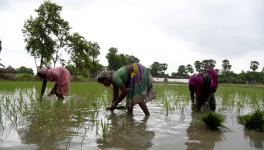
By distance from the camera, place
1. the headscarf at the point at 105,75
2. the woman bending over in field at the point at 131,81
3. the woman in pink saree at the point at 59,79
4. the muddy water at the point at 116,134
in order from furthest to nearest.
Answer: the woman in pink saree at the point at 59,79
the headscarf at the point at 105,75
the woman bending over in field at the point at 131,81
the muddy water at the point at 116,134

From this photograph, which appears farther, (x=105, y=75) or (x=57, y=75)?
(x=57, y=75)

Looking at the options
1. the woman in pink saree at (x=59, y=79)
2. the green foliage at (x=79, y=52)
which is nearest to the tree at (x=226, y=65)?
the green foliage at (x=79, y=52)

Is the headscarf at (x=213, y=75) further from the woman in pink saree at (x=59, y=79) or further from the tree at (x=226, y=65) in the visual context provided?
the tree at (x=226, y=65)

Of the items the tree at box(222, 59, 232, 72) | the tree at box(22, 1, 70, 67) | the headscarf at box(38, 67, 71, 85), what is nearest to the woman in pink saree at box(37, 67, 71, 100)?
the headscarf at box(38, 67, 71, 85)

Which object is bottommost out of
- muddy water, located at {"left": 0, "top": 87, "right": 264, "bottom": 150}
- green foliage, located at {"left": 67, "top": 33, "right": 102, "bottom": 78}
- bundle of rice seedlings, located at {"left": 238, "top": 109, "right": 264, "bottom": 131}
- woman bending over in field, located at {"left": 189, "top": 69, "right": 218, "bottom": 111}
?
muddy water, located at {"left": 0, "top": 87, "right": 264, "bottom": 150}

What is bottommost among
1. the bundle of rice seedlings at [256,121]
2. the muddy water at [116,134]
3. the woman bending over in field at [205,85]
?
the muddy water at [116,134]

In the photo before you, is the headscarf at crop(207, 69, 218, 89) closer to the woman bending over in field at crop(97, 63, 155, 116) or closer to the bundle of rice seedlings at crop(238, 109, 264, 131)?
the woman bending over in field at crop(97, 63, 155, 116)

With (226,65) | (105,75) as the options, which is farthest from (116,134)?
(226,65)

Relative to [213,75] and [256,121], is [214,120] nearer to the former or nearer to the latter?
[256,121]

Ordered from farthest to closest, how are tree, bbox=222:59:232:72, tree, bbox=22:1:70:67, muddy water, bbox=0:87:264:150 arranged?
tree, bbox=222:59:232:72, tree, bbox=22:1:70:67, muddy water, bbox=0:87:264:150

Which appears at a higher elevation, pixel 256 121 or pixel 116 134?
pixel 256 121

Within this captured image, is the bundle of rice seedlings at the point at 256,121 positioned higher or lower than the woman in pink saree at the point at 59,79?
lower

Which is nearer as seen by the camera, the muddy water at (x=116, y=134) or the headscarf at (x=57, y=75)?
the muddy water at (x=116, y=134)

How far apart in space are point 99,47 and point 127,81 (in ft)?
178
